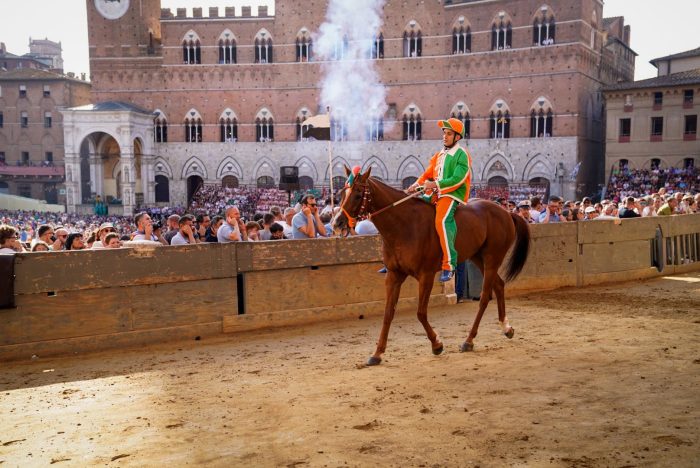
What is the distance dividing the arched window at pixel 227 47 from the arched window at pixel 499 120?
1960 centimetres

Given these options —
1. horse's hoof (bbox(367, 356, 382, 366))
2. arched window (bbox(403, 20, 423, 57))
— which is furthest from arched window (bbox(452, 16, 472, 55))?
horse's hoof (bbox(367, 356, 382, 366))

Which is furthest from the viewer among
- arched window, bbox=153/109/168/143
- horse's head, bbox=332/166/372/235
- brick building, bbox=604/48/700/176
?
arched window, bbox=153/109/168/143

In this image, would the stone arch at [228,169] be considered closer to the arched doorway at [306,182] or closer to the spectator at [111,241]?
the arched doorway at [306,182]

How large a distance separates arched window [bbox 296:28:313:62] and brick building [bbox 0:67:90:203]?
1151 inches

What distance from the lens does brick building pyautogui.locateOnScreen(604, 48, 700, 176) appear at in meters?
37.3

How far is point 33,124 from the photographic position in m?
61.1

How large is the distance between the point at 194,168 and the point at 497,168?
880 inches

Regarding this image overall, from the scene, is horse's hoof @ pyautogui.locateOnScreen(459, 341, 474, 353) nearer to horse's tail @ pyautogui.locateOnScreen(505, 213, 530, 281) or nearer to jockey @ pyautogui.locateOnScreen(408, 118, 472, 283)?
jockey @ pyautogui.locateOnScreen(408, 118, 472, 283)

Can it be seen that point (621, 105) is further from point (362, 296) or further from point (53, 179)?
point (53, 179)

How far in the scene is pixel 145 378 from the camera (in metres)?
7.07

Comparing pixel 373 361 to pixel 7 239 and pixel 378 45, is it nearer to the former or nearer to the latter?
pixel 7 239

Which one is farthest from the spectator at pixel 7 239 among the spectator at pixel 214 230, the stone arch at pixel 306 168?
the stone arch at pixel 306 168

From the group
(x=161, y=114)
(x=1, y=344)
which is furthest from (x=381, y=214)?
(x=161, y=114)

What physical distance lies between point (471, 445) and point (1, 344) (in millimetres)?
6232
